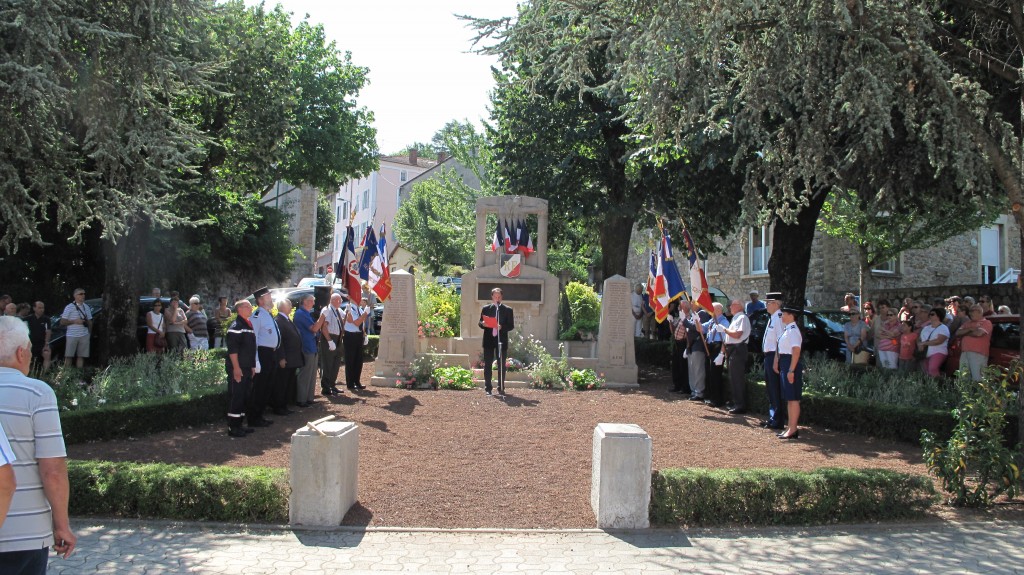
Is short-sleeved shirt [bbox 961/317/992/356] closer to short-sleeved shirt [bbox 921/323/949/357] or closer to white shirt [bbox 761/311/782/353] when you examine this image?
short-sleeved shirt [bbox 921/323/949/357]

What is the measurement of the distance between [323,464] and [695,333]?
8.06 meters

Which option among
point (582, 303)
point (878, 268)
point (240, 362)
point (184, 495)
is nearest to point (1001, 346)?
point (582, 303)

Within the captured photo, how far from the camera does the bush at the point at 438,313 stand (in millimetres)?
16078

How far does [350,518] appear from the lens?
6.57 metres

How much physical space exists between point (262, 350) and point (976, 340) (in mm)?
10158

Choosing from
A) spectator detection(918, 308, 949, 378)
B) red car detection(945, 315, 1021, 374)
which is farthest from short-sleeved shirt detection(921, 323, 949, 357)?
red car detection(945, 315, 1021, 374)

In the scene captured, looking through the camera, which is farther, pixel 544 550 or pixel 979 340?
pixel 979 340

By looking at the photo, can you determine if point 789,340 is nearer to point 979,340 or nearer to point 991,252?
point 979,340

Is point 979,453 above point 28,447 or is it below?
below

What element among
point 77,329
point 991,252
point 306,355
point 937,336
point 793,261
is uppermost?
point 991,252

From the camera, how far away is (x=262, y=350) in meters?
10.2

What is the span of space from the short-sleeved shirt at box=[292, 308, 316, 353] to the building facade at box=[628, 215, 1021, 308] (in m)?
18.6

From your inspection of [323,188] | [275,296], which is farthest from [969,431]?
[323,188]

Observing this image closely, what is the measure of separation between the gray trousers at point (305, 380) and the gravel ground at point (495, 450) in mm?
307
